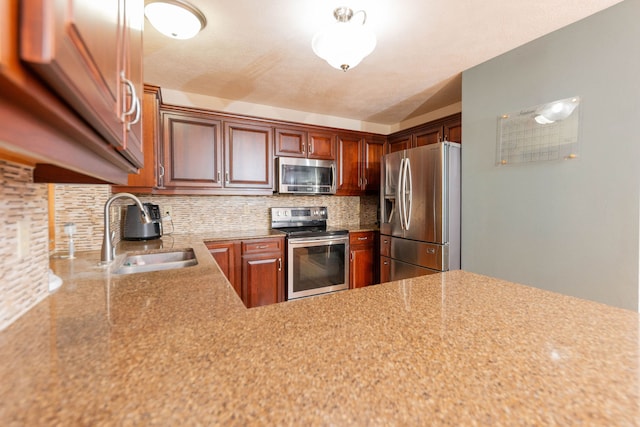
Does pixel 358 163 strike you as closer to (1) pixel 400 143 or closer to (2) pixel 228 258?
(1) pixel 400 143

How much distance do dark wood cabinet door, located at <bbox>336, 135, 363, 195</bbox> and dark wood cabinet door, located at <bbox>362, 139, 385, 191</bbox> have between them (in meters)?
0.09

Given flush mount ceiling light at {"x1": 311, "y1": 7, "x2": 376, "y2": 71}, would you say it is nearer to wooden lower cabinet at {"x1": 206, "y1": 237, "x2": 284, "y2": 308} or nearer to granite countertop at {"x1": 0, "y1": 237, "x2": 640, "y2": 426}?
granite countertop at {"x1": 0, "y1": 237, "x2": 640, "y2": 426}

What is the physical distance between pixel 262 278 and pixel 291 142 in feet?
5.16

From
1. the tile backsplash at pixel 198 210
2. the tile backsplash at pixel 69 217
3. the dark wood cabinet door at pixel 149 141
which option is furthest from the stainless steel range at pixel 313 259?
the dark wood cabinet door at pixel 149 141

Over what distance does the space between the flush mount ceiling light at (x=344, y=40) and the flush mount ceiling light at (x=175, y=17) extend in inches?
29.2

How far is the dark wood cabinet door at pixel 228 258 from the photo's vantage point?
103 inches

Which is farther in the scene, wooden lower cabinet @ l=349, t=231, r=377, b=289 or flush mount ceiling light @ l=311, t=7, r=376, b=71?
wooden lower cabinet @ l=349, t=231, r=377, b=289

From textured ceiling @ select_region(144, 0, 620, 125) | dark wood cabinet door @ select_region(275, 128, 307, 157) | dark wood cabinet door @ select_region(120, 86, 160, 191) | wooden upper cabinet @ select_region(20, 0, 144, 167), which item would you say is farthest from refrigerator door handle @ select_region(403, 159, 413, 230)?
wooden upper cabinet @ select_region(20, 0, 144, 167)

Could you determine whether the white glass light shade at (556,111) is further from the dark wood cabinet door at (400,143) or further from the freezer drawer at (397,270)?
the dark wood cabinet door at (400,143)

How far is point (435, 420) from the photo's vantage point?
0.39m

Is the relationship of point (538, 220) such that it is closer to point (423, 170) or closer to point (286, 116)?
point (423, 170)

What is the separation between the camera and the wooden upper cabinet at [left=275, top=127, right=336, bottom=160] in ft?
10.5

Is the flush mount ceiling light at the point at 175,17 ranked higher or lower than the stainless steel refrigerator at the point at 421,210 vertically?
higher

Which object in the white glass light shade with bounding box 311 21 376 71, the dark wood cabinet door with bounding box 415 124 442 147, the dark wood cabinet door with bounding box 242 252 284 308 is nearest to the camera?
the white glass light shade with bounding box 311 21 376 71
